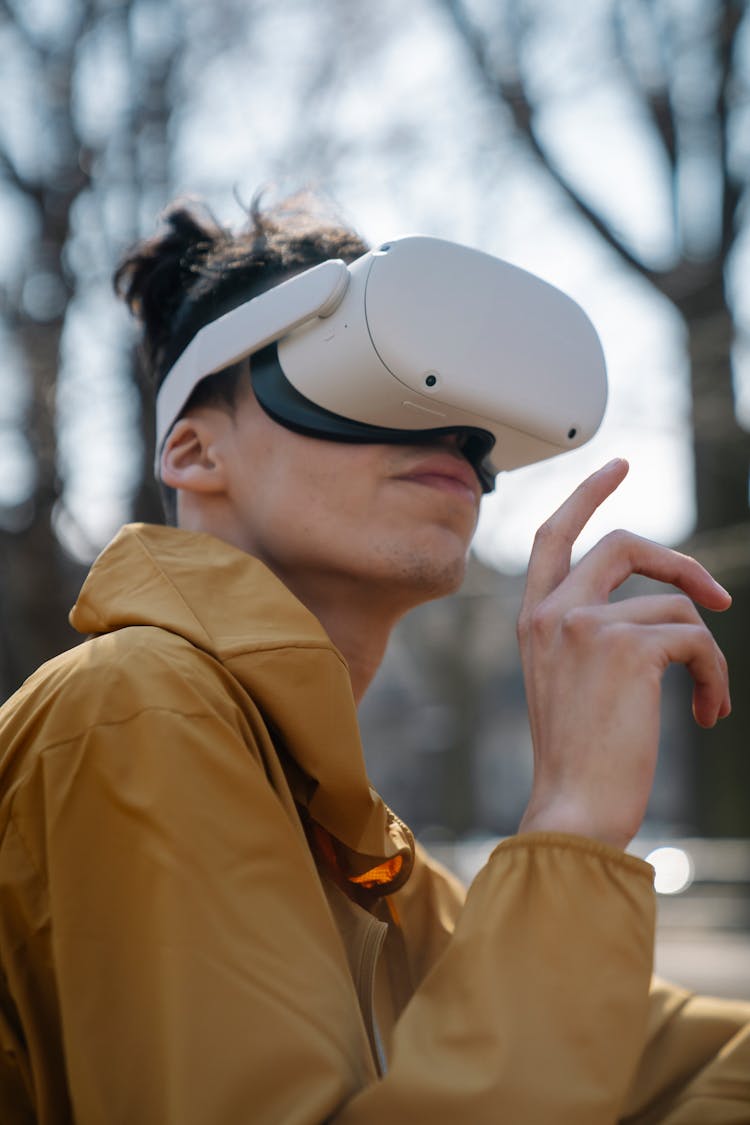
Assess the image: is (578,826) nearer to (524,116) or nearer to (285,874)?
(285,874)

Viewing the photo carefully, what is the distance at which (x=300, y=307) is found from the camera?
2176mm

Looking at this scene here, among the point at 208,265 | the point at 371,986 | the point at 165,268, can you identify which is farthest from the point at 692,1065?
the point at 165,268

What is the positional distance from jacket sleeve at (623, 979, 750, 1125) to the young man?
1 cm

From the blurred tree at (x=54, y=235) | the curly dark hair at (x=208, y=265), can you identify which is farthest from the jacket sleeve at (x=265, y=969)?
the blurred tree at (x=54, y=235)

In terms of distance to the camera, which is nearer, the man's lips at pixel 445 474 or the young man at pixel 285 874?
the young man at pixel 285 874

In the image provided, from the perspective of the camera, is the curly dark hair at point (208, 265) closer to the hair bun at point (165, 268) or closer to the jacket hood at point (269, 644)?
the hair bun at point (165, 268)

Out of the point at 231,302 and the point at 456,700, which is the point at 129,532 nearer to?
the point at 231,302

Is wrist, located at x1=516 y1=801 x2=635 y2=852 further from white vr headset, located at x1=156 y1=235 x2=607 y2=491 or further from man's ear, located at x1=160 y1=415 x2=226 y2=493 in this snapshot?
man's ear, located at x1=160 y1=415 x2=226 y2=493

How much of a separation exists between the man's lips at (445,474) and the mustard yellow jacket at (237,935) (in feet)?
1.77

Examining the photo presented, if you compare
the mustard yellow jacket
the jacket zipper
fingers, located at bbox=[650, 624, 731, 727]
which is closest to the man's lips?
the mustard yellow jacket

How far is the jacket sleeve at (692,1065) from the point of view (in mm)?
1945

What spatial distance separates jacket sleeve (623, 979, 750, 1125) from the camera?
1.95m

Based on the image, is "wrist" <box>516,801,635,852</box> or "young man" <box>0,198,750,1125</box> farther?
"wrist" <box>516,801,635,852</box>

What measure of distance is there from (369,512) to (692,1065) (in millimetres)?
1088
